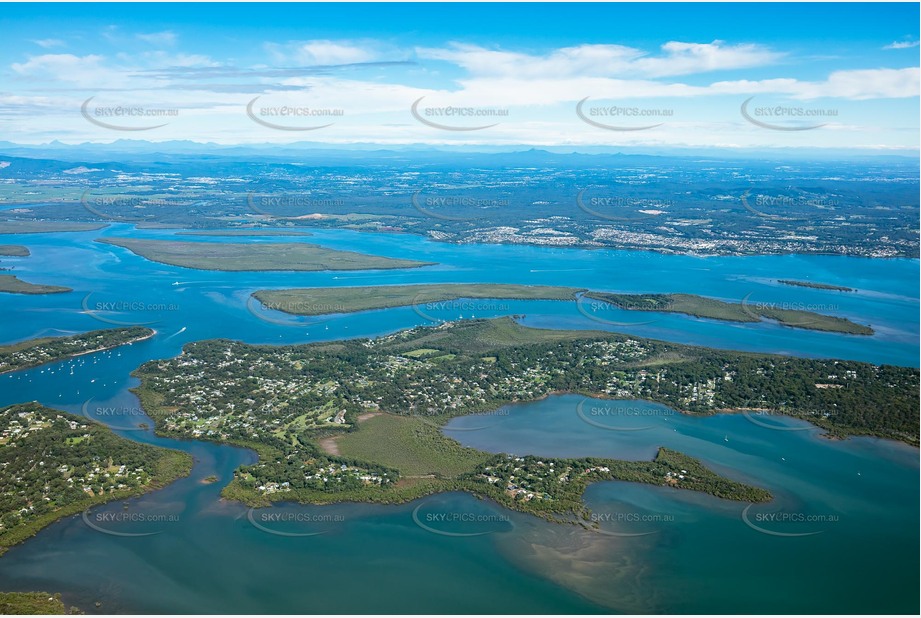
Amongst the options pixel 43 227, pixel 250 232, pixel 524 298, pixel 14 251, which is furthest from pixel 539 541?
pixel 43 227

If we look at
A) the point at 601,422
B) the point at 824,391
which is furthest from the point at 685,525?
the point at 824,391

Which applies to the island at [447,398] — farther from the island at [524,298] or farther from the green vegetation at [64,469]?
the island at [524,298]

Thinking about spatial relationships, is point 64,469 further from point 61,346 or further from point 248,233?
point 248,233

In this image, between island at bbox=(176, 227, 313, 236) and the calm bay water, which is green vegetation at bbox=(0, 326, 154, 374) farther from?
island at bbox=(176, 227, 313, 236)

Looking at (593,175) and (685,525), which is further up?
(593,175)

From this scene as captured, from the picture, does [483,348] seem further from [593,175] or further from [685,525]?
[593,175]

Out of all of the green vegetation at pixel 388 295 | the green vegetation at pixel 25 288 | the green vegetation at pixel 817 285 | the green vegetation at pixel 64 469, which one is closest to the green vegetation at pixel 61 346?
the green vegetation at pixel 64 469
